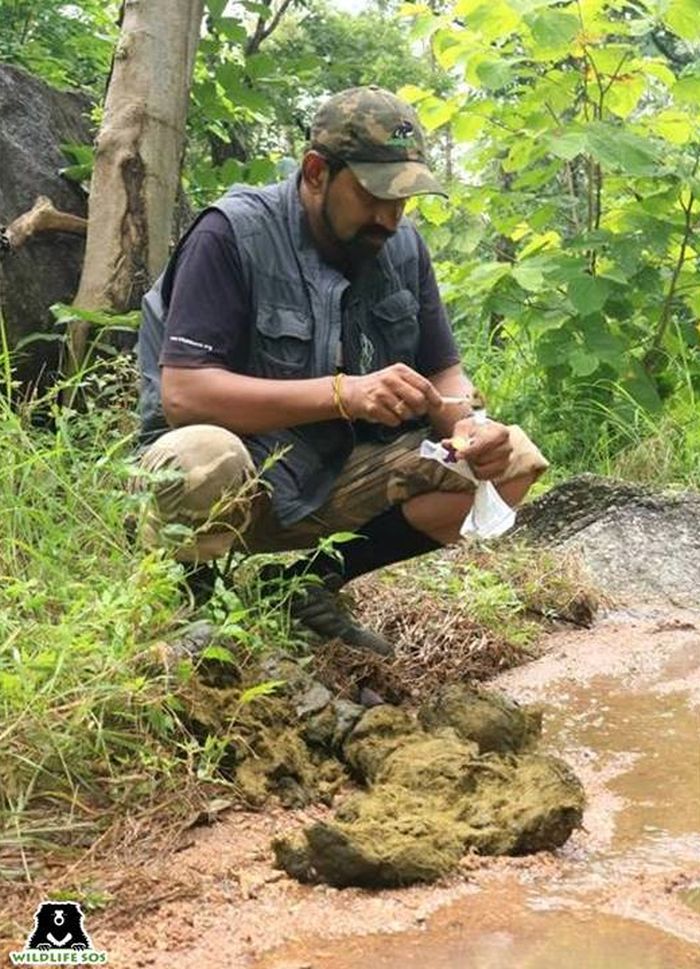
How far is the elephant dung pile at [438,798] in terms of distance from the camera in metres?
1.93

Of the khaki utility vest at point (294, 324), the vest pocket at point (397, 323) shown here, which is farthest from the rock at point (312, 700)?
the vest pocket at point (397, 323)

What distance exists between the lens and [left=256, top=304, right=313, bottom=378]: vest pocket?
3062 mm

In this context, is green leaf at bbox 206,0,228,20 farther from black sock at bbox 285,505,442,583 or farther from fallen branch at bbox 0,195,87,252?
black sock at bbox 285,505,442,583

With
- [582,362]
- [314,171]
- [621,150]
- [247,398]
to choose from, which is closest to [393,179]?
[314,171]

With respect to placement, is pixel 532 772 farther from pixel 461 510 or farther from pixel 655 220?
pixel 655 220

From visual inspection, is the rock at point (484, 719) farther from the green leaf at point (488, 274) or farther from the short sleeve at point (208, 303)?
the green leaf at point (488, 274)

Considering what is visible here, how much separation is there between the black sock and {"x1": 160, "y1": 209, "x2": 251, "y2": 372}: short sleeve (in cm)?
61

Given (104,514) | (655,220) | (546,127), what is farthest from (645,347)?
(104,514)

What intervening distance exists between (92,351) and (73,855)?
2674mm

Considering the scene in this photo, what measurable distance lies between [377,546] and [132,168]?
1.96 metres

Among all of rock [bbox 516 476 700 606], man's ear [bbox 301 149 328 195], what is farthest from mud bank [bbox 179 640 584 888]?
rock [bbox 516 476 700 606]

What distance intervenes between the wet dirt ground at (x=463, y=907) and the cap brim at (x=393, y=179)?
1458mm

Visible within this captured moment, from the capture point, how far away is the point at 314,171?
10.3 feet

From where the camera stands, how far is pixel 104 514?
2824 millimetres
